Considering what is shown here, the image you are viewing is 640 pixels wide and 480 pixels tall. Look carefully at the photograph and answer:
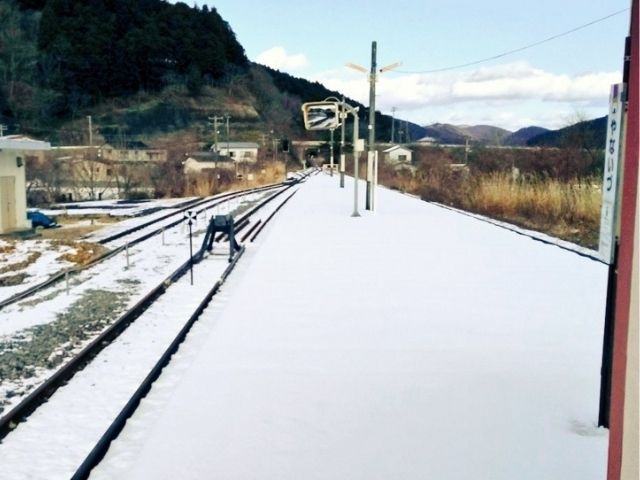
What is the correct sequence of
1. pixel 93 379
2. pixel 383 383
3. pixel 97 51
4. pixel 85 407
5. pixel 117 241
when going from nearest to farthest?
1. pixel 85 407
2. pixel 383 383
3. pixel 93 379
4. pixel 117 241
5. pixel 97 51

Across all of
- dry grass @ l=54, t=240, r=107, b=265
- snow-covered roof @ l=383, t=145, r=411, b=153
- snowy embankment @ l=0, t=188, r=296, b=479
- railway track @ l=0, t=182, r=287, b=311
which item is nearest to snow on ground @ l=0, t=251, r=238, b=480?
snowy embankment @ l=0, t=188, r=296, b=479

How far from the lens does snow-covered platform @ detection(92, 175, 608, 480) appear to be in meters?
3.67

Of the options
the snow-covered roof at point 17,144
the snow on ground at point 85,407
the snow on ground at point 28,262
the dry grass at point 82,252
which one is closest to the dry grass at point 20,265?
the snow on ground at point 28,262

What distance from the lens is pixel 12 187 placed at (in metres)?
17.1

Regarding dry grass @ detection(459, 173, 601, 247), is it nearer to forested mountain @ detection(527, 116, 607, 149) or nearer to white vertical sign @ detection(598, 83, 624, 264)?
forested mountain @ detection(527, 116, 607, 149)

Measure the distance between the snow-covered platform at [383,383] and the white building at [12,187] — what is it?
34.3ft

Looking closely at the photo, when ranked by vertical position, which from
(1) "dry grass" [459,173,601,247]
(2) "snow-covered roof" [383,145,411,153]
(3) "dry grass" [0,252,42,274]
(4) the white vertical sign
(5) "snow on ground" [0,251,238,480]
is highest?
(2) "snow-covered roof" [383,145,411,153]

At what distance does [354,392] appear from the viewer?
15.4ft

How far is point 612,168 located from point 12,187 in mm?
17157

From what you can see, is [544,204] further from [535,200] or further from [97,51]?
[97,51]

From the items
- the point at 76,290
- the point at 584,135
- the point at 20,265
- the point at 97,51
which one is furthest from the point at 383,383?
the point at 97,51

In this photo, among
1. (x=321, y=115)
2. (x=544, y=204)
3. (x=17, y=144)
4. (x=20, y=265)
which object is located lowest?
(x=20, y=265)

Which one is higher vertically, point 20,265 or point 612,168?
point 612,168

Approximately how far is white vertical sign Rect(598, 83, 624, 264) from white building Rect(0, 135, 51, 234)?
16.3 m
